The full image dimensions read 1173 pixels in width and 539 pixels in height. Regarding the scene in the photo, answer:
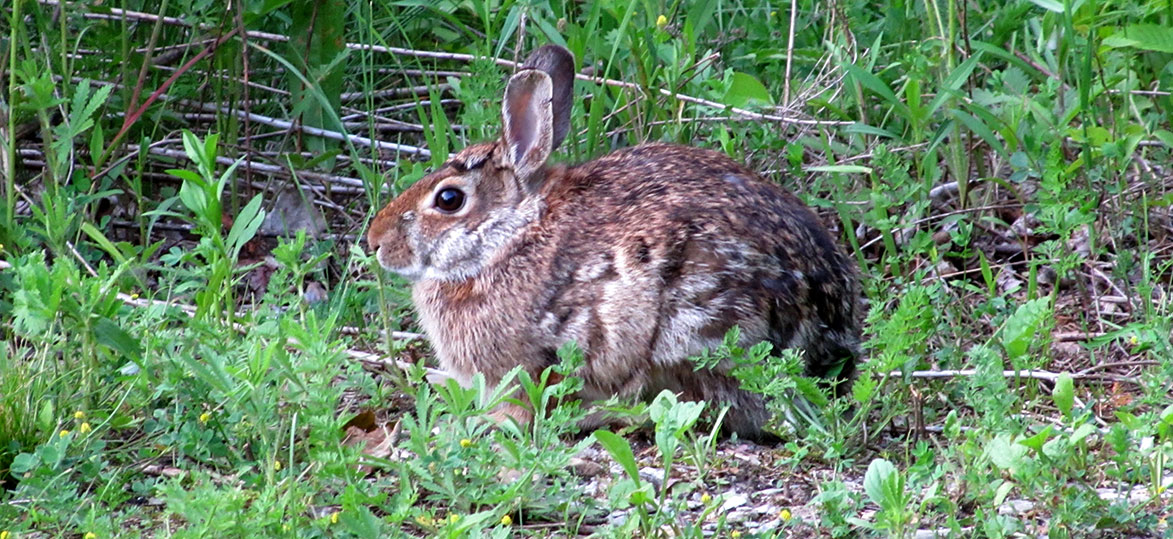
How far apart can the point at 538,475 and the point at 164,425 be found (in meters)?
1.08

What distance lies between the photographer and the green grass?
360cm

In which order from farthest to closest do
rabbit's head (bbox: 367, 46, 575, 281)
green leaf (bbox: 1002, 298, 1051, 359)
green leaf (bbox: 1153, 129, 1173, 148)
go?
green leaf (bbox: 1153, 129, 1173, 148), rabbit's head (bbox: 367, 46, 575, 281), green leaf (bbox: 1002, 298, 1051, 359)

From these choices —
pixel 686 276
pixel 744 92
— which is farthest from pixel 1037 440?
pixel 744 92

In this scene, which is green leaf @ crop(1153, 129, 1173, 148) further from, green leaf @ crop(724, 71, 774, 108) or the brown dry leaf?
the brown dry leaf

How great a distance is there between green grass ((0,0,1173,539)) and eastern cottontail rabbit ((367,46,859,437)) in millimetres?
159

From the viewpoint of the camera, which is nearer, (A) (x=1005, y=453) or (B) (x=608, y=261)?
(A) (x=1005, y=453)

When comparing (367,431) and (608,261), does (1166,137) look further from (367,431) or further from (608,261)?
(367,431)

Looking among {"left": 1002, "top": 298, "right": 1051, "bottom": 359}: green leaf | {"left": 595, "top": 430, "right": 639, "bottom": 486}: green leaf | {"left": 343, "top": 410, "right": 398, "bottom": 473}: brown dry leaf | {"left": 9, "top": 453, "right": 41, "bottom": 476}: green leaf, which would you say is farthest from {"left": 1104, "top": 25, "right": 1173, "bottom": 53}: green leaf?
{"left": 9, "top": 453, "right": 41, "bottom": 476}: green leaf

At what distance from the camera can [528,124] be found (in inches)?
190

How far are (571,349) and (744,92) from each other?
1758mm

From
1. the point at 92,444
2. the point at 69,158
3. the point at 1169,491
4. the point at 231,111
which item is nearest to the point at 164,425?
the point at 92,444

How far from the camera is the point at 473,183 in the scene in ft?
15.8

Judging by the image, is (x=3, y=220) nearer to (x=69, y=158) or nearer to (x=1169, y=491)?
(x=69, y=158)

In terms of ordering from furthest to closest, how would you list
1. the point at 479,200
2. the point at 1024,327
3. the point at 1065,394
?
the point at 479,200, the point at 1024,327, the point at 1065,394
